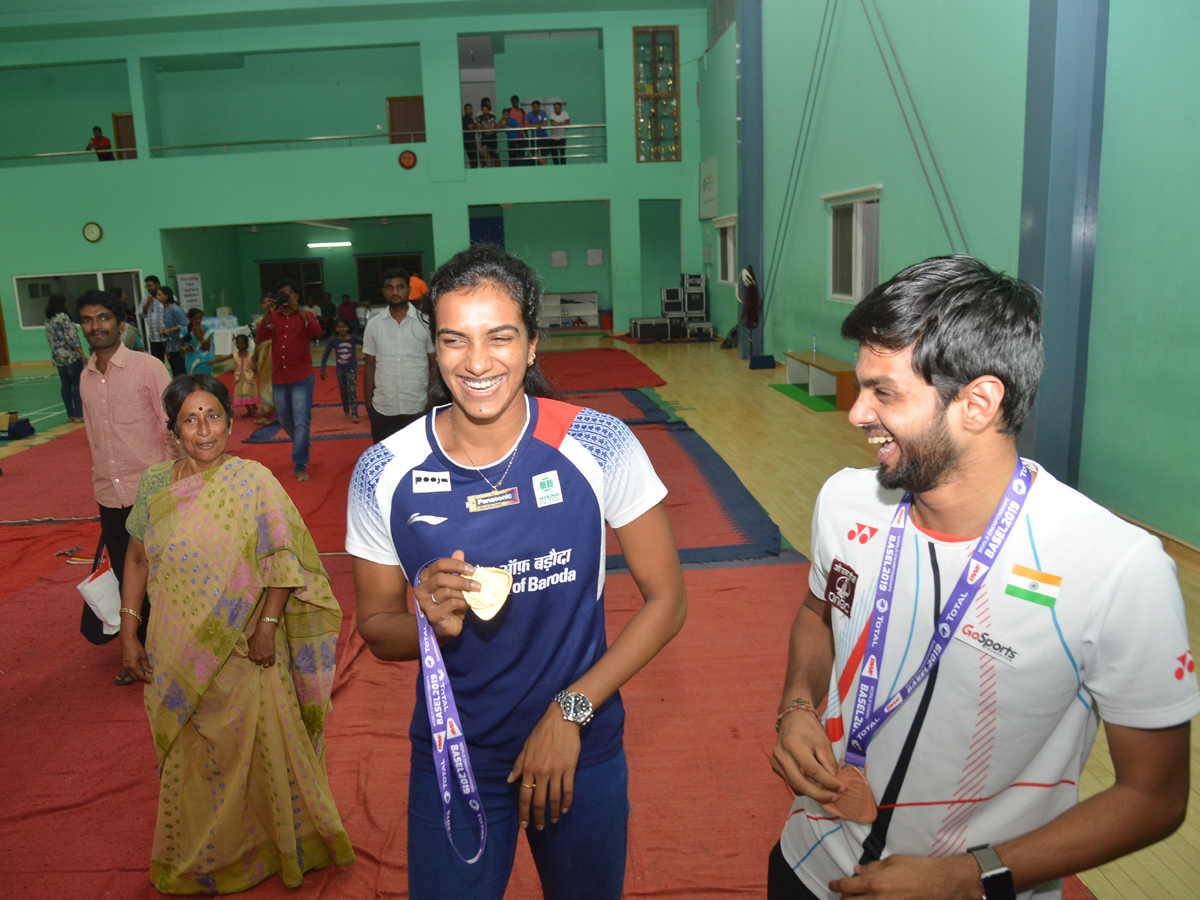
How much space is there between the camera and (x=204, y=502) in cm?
227

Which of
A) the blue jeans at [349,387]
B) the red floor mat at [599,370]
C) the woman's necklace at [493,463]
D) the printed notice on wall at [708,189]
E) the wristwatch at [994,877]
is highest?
the printed notice on wall at [708,189]

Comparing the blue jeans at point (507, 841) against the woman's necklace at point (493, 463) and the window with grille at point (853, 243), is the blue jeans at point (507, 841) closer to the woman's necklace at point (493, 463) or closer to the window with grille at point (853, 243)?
the woman's necklace at point (493, 463)

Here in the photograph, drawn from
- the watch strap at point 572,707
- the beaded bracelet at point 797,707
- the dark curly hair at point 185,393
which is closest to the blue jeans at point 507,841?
the watch strap at point 572,707

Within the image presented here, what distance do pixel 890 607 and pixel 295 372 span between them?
21.0 ft

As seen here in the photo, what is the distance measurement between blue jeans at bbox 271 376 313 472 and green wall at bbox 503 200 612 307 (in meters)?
14.2

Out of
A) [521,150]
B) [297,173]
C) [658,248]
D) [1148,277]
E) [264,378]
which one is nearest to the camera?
[1148,277]

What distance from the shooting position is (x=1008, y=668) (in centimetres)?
114

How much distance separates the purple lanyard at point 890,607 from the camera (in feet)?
3.83

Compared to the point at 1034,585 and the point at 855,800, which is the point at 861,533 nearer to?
the point at 1034,585

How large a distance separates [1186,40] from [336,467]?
640 centimetres

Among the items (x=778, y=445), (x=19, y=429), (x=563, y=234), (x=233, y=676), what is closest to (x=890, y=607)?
(x=233, y=676)

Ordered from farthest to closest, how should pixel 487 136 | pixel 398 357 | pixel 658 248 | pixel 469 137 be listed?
pixel 658 248 < pixel 487 136 < pixel 469 137 < pixel 398 357

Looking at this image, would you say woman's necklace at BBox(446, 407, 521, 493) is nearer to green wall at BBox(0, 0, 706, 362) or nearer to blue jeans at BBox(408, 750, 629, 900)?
blue jeans at BBox(408, 750, 629, 900)

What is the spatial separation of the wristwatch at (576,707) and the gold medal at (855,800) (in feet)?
1.31
